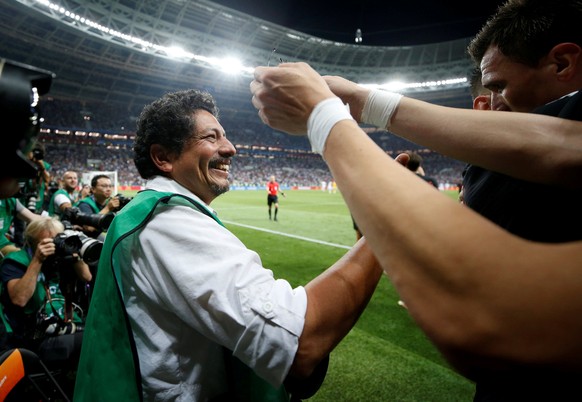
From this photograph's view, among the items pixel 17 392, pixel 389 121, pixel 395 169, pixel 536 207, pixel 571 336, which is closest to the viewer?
pixel 571 336

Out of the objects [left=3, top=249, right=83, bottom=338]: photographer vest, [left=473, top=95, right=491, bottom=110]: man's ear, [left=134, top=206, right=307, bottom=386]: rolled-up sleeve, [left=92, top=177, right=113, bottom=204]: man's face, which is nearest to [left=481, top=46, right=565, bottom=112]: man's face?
[left=473, top=95, right=491, bottom=110]: man's ear

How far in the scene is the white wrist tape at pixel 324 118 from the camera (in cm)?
78

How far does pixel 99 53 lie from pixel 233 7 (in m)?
13.9

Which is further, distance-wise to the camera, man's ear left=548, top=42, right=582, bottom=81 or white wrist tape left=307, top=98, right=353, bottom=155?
man's ear left=548, top=42, right=582, bottom=81

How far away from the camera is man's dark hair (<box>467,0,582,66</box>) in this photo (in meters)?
1.17

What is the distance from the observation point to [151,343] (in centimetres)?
132

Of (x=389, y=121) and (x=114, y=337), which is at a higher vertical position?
(x=389, y=121)

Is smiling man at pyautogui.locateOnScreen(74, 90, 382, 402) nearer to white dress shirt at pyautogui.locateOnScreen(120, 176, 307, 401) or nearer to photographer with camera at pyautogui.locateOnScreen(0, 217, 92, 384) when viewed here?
white dress shirt at pyautogui.locateOnScreen(120, 176, 307, 401)

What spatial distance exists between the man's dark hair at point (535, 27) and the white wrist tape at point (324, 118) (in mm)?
881

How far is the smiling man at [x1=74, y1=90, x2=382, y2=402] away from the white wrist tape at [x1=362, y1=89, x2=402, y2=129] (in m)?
0.51

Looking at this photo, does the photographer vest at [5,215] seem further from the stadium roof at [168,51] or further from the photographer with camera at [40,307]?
the stadium roof at [168,51]

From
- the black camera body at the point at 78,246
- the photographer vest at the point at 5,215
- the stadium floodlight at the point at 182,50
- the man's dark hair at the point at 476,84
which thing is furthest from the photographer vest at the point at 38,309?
the stadium floodlight at the point at 182,50

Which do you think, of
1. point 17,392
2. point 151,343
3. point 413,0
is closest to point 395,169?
point 151,343

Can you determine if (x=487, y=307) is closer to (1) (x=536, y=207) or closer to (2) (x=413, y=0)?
(1) (x=536, y=207)
